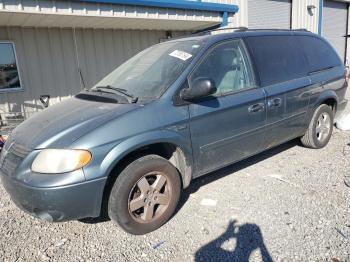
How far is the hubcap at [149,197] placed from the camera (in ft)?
9.41

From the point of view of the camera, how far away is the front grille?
267cm

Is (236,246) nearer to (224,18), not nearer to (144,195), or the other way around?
(144,195)

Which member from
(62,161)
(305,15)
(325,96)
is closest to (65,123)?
(62,161)

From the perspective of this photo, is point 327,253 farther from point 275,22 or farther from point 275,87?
point 275,22

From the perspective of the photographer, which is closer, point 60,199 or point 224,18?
point 60,199

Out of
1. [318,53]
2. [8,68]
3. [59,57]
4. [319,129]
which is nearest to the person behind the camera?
[318,53]

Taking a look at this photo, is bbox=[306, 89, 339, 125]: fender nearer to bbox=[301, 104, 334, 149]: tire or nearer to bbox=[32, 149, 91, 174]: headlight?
bbox=[301, 104, 334, 149]: tire

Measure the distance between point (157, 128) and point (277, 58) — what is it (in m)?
2.10

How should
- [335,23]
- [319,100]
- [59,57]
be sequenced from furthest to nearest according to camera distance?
[335,23] < [59,57] < [319,100]

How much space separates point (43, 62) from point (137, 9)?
9.85ft

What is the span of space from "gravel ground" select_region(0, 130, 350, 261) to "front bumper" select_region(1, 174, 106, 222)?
42cm

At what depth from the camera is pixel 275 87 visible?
3879 mm

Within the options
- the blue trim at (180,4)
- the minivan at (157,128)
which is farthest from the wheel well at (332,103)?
the blue trim at (180,4)

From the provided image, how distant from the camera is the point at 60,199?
2.49 meters
